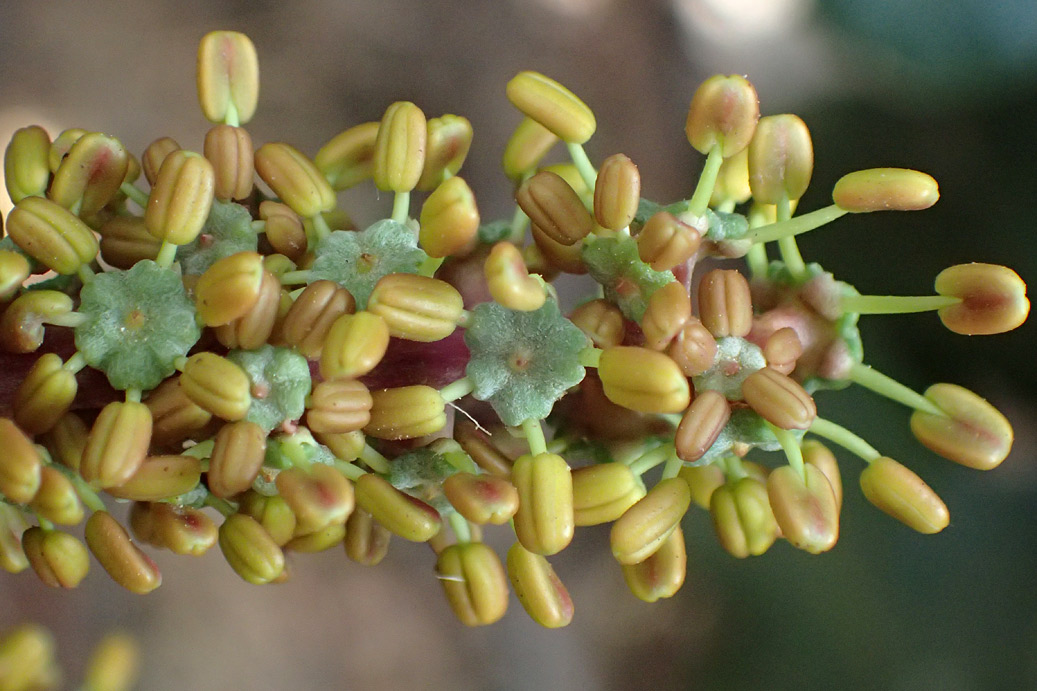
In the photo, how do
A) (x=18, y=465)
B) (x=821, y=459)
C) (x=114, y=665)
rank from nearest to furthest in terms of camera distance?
(x=18, y=465) < (x=821, y=459) < (x=114, y=665)

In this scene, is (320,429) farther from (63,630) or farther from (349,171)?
(63,630)

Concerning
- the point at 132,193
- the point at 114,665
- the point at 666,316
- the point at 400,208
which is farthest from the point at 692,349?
the point at 114,665

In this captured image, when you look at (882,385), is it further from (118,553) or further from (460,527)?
(118,553)

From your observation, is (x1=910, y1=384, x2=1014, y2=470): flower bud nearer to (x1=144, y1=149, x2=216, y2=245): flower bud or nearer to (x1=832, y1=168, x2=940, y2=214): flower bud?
(x1=832, y1=168, x2=940, y2=214): flower bud

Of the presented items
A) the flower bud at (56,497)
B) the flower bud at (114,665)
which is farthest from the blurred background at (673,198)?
the flower bud at (56,497)

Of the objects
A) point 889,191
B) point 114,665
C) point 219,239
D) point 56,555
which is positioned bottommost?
point 114,665

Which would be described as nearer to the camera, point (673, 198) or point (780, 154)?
point (780, 154)

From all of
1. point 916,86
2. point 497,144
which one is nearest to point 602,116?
point 497,144
